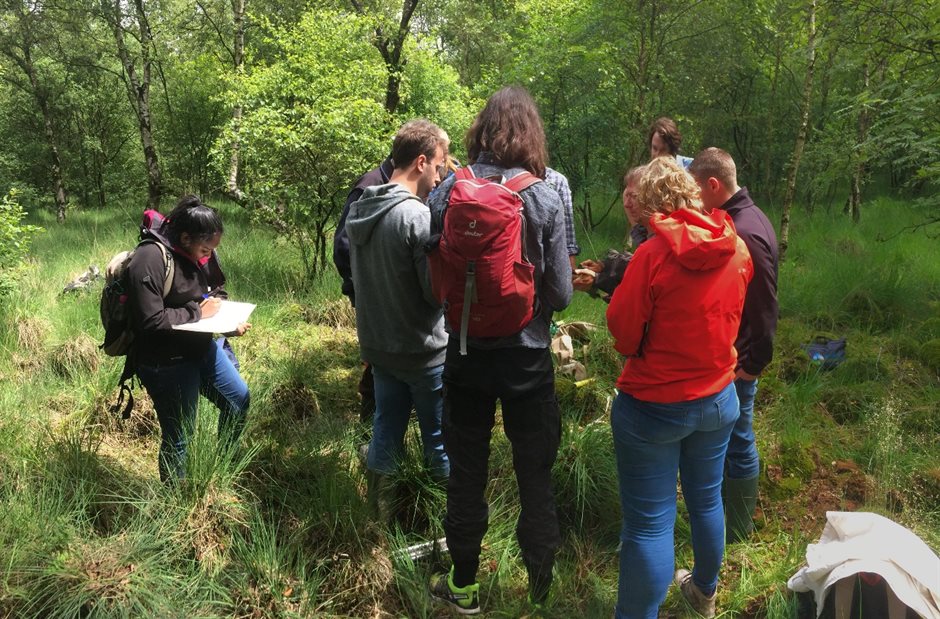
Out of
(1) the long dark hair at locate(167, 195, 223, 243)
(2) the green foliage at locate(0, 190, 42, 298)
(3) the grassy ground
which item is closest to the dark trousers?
(3) the grassy ground

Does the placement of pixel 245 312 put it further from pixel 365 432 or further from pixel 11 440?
pixel 11 440

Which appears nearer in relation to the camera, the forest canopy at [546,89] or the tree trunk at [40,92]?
the forest canopy at [546,89]

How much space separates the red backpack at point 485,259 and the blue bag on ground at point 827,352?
11.9 feet

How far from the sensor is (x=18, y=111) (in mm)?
19234

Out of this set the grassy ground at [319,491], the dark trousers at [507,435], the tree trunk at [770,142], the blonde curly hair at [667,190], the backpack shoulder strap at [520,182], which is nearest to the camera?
the blonde curly hair at [667,190]

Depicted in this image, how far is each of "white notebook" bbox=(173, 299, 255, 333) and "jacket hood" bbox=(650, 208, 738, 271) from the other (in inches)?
78.0

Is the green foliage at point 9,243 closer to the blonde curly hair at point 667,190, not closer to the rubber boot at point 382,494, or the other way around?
the rubber boot at point 382,494

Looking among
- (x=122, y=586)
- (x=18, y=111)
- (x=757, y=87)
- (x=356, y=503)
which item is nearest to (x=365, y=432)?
(x=356, y=503)

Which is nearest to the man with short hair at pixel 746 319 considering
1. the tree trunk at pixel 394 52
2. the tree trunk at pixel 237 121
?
the tree trunk at pixel 237 121

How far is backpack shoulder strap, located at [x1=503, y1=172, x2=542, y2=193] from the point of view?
2.21m

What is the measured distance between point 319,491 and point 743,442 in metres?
2.01

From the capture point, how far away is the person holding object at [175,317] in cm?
270

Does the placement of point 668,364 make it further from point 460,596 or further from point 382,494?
point 382,494

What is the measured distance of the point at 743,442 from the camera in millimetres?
2805
